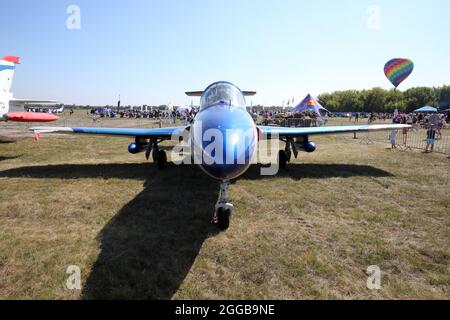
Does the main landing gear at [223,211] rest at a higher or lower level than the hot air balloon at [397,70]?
lower

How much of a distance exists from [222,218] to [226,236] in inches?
14.2

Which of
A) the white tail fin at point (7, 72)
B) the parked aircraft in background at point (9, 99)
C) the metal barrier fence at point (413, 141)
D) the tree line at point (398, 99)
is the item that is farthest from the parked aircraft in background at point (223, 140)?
the tree line at point (398, 99)

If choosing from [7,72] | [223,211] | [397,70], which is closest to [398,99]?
[397,70]

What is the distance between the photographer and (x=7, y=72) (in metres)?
17.0

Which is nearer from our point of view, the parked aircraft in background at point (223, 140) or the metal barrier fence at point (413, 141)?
the parked aircraft in background at point (223, 140)

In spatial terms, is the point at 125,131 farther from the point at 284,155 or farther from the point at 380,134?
the point at 380,134

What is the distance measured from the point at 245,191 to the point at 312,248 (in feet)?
11.3

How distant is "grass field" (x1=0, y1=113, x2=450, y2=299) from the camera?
4031 millimetres

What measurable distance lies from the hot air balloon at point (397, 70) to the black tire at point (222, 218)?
3948 centimetres

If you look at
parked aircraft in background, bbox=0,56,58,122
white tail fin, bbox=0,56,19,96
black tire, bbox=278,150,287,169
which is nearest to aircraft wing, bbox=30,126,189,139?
black tire, bbox=278,150,287,169

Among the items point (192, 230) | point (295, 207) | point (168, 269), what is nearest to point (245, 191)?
point (295, 207)

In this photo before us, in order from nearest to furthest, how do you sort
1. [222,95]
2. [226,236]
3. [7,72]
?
[226,236] < [222,95] < [7,72]

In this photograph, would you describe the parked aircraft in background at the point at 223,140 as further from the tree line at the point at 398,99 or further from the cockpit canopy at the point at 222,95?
the tree line at the point at 398,99

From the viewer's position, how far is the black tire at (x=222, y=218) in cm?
567
